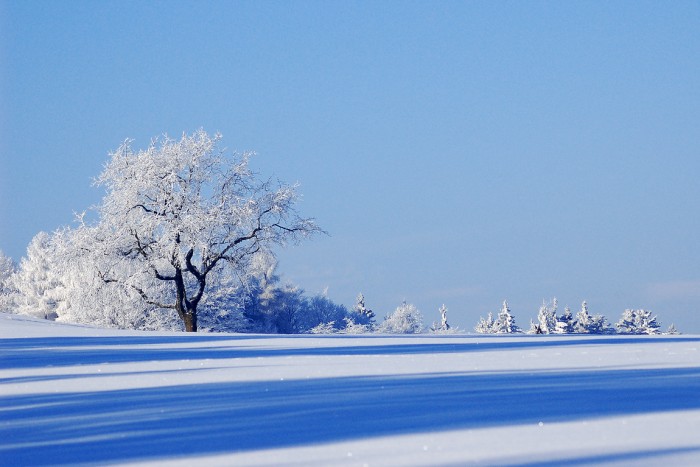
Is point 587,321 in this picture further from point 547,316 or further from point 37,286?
point 37,286

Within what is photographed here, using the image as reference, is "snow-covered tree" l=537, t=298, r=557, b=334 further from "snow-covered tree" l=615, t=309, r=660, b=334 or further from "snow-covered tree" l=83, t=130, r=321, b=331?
"snow-covered tree" l=83, t=130, r=321, b=331

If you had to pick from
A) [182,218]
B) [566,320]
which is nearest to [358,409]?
[182,218]

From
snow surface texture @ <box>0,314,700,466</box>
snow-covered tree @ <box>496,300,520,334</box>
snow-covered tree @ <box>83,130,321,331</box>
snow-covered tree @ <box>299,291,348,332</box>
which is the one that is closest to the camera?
snow surface texture @ <box>0,314,700,466</box>

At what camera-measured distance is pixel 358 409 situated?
549 cm

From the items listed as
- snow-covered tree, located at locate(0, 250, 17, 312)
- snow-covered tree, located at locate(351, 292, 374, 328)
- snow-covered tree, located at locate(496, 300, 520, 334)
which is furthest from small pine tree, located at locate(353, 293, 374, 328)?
snow-covered tree, located at locate(0, 250, 17, 312)

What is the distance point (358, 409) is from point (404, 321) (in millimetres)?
52507

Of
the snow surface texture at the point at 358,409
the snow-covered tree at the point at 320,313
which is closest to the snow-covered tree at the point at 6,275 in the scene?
the snow-covered tree at the point at 320,313

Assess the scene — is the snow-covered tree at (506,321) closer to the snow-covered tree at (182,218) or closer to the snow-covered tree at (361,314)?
the snow-covered tree at (361,314)

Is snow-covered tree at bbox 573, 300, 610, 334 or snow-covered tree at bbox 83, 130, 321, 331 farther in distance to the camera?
snow-covered tree at bbox 573, 300, 610, 334

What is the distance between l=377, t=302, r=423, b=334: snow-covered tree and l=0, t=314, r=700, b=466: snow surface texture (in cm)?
4746

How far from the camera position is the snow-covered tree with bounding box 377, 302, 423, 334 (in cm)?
5738

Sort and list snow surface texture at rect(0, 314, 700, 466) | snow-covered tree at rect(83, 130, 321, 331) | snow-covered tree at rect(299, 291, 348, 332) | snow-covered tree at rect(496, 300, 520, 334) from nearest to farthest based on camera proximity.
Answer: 1. snow surface texture at rect(0, 314, 700, 466)
2. snow-covered tree at rect(83, 130, 321, 331)
3. snow-covered tree at rect(299, 291, 348, 332)
4. snow-covered tree at rect(496, 300, 520, 334)

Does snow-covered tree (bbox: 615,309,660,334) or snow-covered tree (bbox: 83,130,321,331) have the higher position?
snow-covered tree (bbox: 83,130,321,331)

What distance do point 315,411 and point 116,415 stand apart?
4.51 feet
